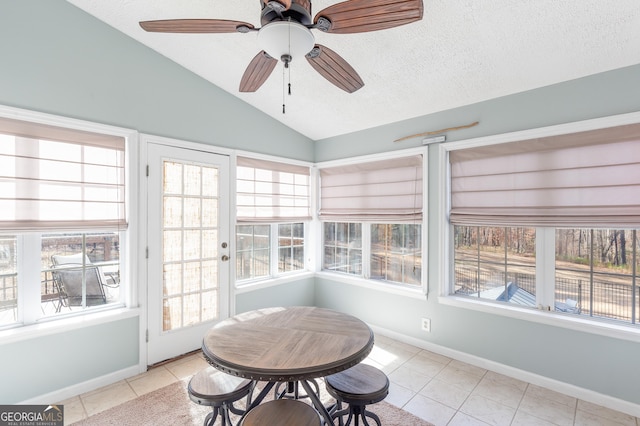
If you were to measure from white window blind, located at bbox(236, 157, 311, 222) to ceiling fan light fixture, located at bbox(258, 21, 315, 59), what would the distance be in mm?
2051

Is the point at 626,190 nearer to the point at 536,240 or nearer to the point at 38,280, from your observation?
the point at 536,240

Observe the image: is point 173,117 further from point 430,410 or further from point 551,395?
point 551,395

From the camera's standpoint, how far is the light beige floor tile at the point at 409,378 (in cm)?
252

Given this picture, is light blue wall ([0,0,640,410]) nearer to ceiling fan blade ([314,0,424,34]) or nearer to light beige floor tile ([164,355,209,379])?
light beige floor tile ([164,355,209,379])

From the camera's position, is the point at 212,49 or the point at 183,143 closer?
the point at 212,49

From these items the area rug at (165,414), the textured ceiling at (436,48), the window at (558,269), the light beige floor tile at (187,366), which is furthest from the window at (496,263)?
the light beige floor tile at (187,366)

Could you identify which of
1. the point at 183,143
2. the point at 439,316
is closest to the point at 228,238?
the point at 183,143

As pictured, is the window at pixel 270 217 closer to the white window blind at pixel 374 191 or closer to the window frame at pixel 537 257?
the white window blind at pixel 374 191

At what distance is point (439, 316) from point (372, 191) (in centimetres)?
150

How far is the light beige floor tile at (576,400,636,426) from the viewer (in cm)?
207

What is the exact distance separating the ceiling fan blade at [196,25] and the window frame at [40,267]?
52.7 inches

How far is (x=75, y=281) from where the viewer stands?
248 cm

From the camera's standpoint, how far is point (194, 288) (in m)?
3.05

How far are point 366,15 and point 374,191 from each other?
239cm
